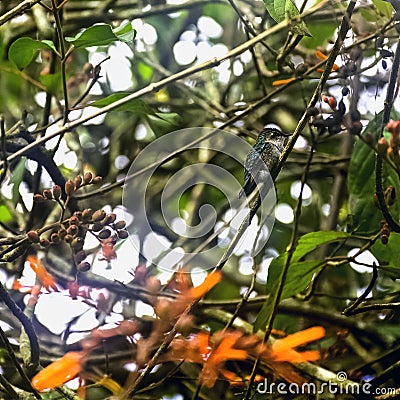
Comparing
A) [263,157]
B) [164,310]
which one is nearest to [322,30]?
[263,157]

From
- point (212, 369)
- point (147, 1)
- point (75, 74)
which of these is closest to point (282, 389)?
point (212, 369)

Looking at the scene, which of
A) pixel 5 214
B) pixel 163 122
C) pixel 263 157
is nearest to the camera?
pixel 263 157

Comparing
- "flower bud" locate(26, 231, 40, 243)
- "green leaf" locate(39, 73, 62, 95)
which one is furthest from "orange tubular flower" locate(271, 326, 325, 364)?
"green leaf" locate(39, 73, 62, 95)

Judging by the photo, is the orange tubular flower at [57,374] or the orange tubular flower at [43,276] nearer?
the orange tubular flower at [57,374]

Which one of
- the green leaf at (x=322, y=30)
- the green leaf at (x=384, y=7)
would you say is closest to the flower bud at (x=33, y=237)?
the green leaf at (x=384, y=7)

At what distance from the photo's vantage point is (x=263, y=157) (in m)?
1.10

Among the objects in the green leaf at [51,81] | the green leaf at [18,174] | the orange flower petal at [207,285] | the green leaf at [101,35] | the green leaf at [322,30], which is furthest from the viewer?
the green leaf at [322,30]

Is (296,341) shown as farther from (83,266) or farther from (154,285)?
(83,266)

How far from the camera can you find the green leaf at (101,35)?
1.19 m

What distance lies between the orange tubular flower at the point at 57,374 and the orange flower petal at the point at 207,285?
0.22m

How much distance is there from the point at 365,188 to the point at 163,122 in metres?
0.45

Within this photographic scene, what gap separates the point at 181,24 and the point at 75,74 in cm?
43

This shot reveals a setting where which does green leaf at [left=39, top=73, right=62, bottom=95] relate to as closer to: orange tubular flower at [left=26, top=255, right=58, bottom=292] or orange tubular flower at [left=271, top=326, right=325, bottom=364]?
orange tubular flower at [left=26, top=255, right=58, bottom=292]

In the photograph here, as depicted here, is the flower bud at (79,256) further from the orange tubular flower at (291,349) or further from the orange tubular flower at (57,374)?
the orange tubular flower at (291,349)
